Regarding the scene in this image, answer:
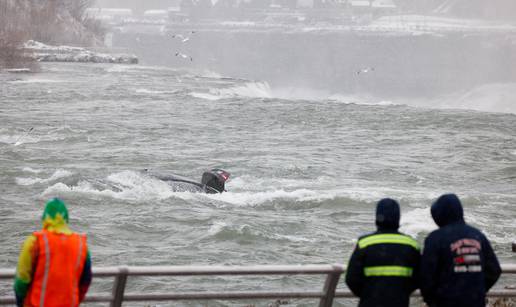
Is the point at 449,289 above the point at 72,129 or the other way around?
above

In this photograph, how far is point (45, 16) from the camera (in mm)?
116125

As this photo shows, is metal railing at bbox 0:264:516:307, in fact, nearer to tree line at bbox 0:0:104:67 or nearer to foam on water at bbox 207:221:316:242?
foam on water at bbox 207:221:316:242

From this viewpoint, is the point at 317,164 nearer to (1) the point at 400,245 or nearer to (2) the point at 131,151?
(2) the point at 131,151

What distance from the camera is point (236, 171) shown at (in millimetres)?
31859

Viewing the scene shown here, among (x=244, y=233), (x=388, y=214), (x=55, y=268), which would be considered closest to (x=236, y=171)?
(x=244, y=233)

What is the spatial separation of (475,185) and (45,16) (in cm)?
9253

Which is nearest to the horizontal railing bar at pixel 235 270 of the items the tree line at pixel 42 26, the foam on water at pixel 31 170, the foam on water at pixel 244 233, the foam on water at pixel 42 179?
the foam on water at pixel 244 233

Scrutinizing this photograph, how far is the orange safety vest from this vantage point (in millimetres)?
6758

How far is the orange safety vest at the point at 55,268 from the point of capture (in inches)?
266

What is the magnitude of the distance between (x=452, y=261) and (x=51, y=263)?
2.84m

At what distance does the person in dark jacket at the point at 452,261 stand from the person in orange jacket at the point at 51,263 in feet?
8.17

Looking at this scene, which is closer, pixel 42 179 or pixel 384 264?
pixel 384 264

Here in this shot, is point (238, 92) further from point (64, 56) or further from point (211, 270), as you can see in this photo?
point (211, 270)

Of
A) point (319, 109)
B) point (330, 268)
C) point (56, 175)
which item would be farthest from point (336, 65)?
point (330, 268)
